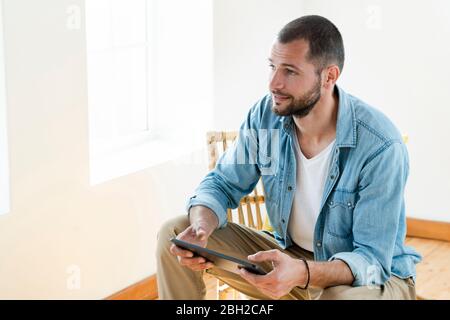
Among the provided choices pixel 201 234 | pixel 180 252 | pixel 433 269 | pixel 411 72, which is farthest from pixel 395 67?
pixel 180 252

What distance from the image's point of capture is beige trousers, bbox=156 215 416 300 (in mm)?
2186

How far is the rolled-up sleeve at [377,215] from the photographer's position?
2.21 m

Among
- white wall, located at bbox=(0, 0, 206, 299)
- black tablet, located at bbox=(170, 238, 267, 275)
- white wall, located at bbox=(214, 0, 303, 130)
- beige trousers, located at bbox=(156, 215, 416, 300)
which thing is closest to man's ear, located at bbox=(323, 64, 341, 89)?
beige trousers, located at bbox=(156, 215, 416, 300)

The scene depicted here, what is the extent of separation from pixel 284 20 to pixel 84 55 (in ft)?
4.75

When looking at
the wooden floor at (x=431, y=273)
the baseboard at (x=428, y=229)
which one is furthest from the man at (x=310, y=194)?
the baseboard at (x=428, y=229)

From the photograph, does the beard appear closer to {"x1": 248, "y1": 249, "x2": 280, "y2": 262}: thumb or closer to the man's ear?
the man's ear

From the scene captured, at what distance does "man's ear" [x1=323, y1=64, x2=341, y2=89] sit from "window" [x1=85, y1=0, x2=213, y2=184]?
1.06 metres

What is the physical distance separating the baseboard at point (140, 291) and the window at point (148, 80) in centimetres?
46

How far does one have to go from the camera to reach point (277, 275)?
209cm

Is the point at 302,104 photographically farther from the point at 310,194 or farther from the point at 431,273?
the point at 431,273

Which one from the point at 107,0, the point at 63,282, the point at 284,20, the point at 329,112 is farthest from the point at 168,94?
the point at 329,112

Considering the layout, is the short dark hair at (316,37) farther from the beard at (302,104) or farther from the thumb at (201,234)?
the thumb at (201,234)

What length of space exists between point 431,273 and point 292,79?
5.37ft

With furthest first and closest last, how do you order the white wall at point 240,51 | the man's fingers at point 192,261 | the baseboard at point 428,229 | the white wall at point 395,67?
the baseboard at point 428,229, the white wall at point 395,67, the white wall at point 240,51, the man's fingers at point 192,261
